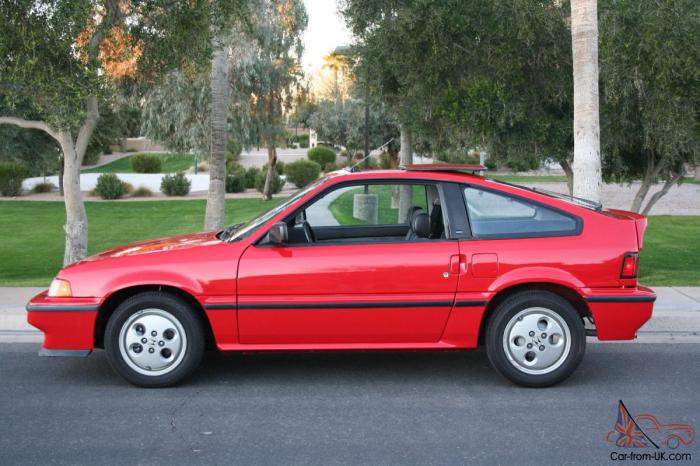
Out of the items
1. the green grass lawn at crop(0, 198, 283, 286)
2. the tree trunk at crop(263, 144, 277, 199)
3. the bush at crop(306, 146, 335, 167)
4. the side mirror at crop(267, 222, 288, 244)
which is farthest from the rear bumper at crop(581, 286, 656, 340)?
the bush at crop(306, 146, 335, 167)

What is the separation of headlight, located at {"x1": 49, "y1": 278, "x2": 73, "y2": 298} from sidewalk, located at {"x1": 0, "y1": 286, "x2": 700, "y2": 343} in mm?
1888

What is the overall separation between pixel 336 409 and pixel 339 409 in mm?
21

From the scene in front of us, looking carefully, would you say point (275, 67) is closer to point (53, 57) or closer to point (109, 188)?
point (109, 188)

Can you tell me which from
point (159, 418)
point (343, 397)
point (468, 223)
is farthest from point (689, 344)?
point (159, 418)

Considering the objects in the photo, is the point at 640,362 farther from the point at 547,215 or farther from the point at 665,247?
the point at 665,247

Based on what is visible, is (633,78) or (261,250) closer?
(261,250)

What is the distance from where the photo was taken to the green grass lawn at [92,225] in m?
16.8

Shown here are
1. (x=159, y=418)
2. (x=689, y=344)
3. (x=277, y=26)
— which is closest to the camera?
(x=159, y=418)

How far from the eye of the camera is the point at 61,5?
942cm

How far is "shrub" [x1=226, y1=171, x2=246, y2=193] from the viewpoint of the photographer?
36.9 m

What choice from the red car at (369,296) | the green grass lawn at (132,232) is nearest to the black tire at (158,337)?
the red car at (369,296)

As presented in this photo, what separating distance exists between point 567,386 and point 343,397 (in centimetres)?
170

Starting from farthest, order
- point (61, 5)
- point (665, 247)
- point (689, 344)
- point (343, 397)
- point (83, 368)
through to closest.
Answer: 1. point (665, 247)
2. point (61, 5)
3. point (689, 344)
4. point (83, 368)
5. point (343, 397)

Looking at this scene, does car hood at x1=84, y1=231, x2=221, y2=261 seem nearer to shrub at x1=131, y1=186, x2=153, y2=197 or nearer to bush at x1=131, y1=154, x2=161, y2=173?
shrub at x1=131, y1=186, x2=153, y2=197
